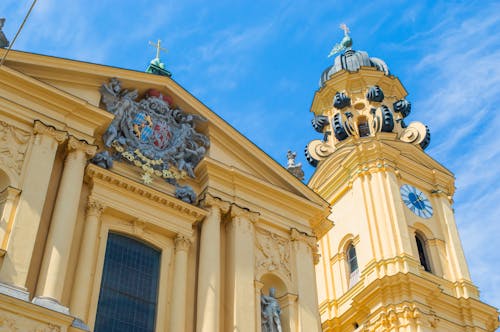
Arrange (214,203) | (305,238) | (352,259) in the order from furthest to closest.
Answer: (352,259), (305,238), (214,203)

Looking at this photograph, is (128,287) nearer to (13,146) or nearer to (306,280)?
(13,146)

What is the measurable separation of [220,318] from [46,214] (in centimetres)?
409

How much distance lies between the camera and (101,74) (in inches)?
706

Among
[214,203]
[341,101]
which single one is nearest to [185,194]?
[214,203]

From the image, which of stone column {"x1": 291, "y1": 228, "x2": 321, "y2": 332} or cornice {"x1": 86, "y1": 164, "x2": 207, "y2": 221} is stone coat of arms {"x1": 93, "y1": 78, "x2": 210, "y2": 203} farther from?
stone column {"x1": 291, "y1": 228, "x2": 321, "y2": 332}

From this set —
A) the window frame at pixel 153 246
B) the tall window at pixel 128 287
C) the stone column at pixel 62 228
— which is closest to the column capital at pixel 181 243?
the window frame at pixel 153 246

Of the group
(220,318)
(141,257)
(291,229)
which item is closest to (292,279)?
(291,229)

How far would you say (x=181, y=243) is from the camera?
16.9 m

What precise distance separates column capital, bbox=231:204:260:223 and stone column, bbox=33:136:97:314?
11.6 ft

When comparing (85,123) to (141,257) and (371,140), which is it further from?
(371,140)

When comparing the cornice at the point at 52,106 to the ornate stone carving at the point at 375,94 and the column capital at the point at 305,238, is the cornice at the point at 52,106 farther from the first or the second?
the ornate stone carving at the point at 375,94

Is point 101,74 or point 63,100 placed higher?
point 101,74

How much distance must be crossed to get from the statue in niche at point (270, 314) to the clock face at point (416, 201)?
11.1 m

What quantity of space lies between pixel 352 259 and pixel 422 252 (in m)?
2.39
